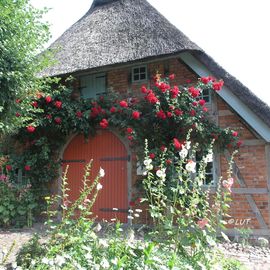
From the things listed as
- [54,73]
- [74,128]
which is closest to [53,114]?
[74,128]

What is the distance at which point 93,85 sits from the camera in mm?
7207

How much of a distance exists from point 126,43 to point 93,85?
120 centimetres

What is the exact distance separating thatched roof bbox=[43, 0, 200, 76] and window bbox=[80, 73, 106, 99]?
519 millimetres

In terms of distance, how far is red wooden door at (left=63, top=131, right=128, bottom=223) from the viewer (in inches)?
259

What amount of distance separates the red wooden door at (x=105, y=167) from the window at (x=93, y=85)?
93cm

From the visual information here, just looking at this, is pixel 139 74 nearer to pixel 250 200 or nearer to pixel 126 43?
pixel 126 43

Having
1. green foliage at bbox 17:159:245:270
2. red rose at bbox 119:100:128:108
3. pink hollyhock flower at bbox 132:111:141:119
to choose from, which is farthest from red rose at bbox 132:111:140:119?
green foliage at bbox 17:159:245:270

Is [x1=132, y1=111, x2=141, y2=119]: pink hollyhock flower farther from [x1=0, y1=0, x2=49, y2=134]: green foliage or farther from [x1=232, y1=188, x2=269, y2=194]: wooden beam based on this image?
[x1=232, y1=188, x2=269, y2=194]: wooden beam

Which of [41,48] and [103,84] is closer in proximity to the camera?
[41,48]

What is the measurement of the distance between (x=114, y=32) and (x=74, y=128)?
8.51 ft

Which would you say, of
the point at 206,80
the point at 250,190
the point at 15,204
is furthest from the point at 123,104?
the point at 15,204

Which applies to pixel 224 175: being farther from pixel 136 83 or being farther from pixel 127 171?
pixel 136 83

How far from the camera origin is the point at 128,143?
6.55 m

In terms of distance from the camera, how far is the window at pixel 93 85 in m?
7.11
